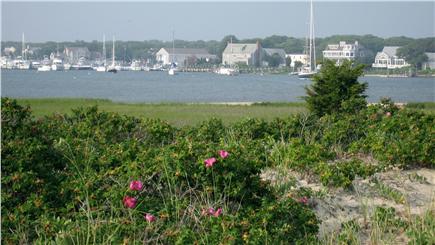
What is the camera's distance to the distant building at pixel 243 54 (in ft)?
441

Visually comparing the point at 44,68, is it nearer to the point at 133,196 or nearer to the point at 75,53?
the point at 75,53

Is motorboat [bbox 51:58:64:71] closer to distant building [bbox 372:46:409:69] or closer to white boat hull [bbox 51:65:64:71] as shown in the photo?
white boat hull [bbox 51:65:64:71]

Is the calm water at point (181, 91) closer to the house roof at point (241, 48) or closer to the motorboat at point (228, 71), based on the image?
the motorboat at point (228, 71)

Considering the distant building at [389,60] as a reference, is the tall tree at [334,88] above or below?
below

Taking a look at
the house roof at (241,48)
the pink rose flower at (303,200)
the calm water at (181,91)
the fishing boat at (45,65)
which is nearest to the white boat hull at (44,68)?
the fishing boat at (45,65)

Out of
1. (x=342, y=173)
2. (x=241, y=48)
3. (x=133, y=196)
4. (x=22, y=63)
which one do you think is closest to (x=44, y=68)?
(x=22, y=63)

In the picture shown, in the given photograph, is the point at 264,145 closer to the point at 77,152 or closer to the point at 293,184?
the point at 293,184

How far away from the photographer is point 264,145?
7.79m

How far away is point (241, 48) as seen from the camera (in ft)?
458

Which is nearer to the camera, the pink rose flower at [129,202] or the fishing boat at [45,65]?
the pink rose flower at [129,202]

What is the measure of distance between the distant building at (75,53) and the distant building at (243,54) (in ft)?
105

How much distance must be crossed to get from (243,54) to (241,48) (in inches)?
118

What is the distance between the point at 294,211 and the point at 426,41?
97.0 metres

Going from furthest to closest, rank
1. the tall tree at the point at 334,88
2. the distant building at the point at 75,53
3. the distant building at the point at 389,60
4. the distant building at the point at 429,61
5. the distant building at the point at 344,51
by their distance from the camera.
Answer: the distant building at the point at 75,53 → the distant building at the point at 389,60 → the distant building at the point at 429,61 → the distant building at the point at 344,51 → the tall tree at the point at 334,88
